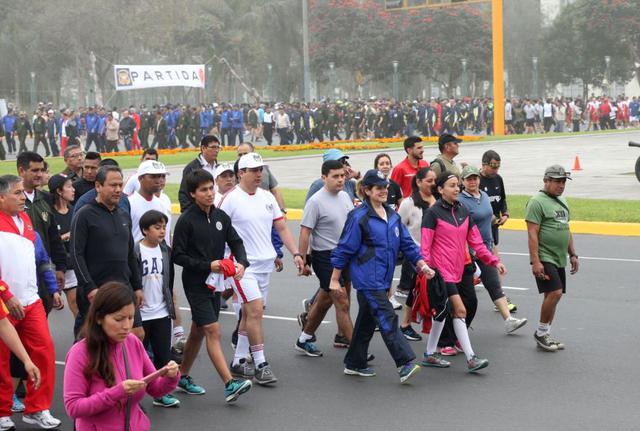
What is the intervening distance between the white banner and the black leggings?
113ft

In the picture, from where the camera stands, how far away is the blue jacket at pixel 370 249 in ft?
27.9

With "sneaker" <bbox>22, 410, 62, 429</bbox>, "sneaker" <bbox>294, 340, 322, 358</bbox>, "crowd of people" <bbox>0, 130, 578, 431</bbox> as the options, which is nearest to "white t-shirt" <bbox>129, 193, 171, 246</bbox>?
"crowd of people" <bbox>0, 130, 578, 431</bbox>

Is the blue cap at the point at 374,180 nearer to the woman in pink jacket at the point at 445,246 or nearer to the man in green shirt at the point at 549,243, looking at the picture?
→ the woman in pink jacket at the point at 445,246

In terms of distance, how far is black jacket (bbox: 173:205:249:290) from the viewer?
8.04 m

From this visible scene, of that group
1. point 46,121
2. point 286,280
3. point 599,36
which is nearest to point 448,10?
point 599,36

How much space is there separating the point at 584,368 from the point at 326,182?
257 centimetres

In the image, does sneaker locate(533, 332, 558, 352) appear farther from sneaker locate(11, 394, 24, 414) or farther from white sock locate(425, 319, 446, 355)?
sneaker locate(11, 394, 24, 414)

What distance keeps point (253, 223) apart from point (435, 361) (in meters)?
1.83

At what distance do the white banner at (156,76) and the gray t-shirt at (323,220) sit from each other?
33164mm

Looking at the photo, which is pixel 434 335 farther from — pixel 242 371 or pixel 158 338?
pixel 158 338

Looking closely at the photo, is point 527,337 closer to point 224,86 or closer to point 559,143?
point 559,143

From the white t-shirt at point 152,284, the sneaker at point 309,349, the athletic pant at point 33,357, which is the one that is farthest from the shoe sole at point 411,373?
the athletic pant at point 33,357

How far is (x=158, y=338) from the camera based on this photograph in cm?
793

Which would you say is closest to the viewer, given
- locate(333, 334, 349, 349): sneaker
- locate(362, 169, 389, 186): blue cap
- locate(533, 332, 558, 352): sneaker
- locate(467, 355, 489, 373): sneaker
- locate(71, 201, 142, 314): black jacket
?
locate(71, 201, 142, 314): black jacket
